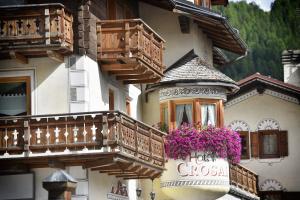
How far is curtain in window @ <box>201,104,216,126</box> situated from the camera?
117 ft

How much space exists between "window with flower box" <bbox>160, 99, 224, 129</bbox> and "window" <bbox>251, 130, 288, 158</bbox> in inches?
433

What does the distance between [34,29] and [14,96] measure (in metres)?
2.30

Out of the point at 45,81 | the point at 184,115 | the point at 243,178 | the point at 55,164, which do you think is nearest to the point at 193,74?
the point at 184,115

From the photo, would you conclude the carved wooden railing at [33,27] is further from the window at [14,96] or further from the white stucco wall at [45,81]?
the window at [14,96]

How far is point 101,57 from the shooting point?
30.3m

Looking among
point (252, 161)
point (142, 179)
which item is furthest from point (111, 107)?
Answer: point (252, 161)

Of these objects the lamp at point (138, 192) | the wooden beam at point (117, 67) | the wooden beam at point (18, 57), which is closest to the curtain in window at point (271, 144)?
the lamp at point (138, 192)

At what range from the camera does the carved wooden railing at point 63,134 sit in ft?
91.7

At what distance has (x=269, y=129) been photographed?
153 ft

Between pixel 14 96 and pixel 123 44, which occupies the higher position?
pixel 123 44

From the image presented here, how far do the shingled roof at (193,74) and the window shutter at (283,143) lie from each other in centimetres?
1061

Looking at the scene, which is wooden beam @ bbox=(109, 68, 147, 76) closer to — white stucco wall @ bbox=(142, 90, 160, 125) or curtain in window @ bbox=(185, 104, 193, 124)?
curtain in window @ bbox=(185, 104, 193, 124)

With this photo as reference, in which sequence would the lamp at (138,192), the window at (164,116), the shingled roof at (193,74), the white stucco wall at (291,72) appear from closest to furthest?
the lamp at (138,192) < the shingled roof at (193,74) < the window at (164,116) < the white stucco wall at (291,72)

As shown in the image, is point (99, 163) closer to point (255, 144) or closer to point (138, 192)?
point (138, 192)
